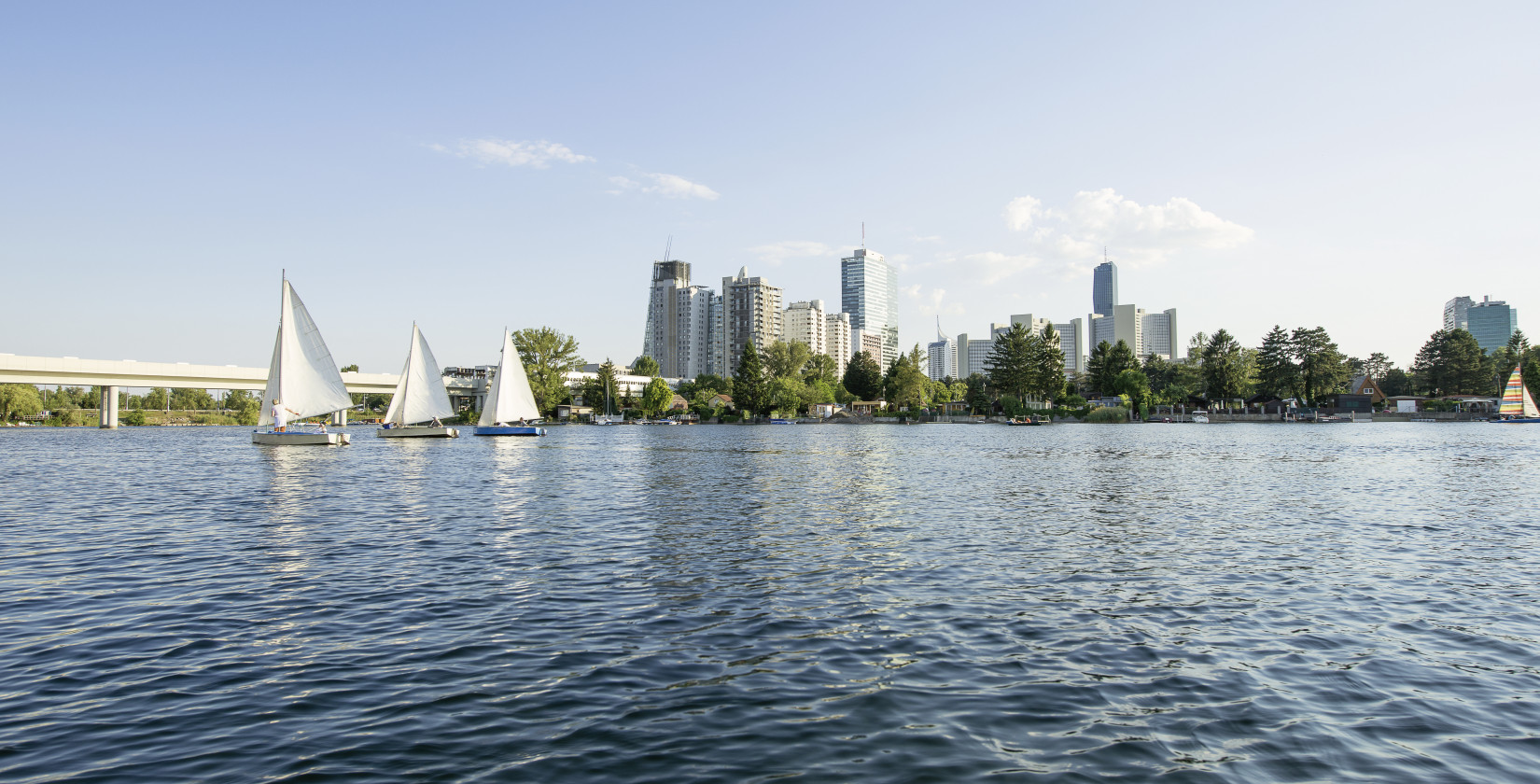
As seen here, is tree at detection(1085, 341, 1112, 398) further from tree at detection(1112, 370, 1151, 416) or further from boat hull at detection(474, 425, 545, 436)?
boat hull at detection(474, 425, 545, 436)

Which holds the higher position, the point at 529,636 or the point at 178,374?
the point at 178,374

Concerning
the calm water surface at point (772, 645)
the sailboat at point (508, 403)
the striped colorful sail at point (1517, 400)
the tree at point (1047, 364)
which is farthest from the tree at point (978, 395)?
the calm water surface at point (772, 645)

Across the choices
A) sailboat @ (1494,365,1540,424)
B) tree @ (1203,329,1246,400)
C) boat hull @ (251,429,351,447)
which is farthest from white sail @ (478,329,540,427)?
sailboat @ (1494,365,1540,424)

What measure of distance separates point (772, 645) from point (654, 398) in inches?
6859

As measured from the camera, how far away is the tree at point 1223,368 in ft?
514

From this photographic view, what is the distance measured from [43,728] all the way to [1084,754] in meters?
10.4

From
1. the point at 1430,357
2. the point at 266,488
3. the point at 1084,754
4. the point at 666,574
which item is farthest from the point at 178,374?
the point at 1430,357

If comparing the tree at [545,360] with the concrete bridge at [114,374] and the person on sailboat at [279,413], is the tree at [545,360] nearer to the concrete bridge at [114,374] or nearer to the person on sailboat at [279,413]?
the concrete bridge at [114,374]

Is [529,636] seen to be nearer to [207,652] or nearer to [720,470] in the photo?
[207,652]

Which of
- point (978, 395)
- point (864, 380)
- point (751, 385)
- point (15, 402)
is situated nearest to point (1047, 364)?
point (978, 395)

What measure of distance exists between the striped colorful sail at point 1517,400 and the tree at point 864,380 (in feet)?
384

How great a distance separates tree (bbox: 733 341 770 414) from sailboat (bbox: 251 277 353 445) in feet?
384

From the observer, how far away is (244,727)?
308 inches

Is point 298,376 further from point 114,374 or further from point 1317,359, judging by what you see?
point 1317,359
